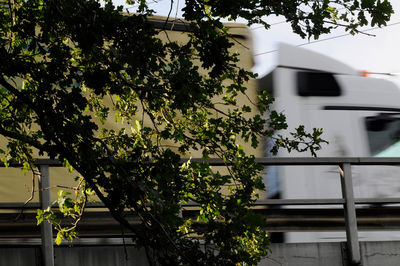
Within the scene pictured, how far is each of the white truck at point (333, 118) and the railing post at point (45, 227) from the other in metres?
4.30

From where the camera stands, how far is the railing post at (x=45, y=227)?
513 cm

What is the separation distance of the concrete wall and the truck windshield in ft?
13.2

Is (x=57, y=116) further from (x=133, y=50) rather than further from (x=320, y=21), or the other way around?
(x=320, y=21)

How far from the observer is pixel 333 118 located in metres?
9.64

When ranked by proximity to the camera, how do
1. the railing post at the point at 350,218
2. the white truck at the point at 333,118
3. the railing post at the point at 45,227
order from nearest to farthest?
the railing post at the point at 45,227, the railing post at the point at 350,218, the white truck at the point at 333,118

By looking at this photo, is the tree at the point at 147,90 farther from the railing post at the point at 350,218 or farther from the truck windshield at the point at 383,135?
the truck windshield at the point at 383,135

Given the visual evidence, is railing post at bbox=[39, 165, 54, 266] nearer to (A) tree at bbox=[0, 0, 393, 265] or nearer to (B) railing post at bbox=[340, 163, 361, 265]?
(A) tree at bbox=[0, 0, 393, 265]

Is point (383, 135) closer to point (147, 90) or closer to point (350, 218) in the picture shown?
point (350, 218)

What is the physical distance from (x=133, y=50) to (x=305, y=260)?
2707mm

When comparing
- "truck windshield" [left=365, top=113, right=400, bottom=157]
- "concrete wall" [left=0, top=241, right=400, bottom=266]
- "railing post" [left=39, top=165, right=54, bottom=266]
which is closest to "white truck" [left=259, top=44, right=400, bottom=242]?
"truck windshield" [left=365, top=113, right=400, bottom=157]

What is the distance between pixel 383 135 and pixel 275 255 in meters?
4.83

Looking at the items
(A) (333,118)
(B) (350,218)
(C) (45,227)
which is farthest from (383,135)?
(C) (45,227)

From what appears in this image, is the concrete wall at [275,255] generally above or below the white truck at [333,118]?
below

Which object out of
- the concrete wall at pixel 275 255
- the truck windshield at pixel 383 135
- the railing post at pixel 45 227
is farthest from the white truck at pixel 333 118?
the railing post at pixel 45 227
